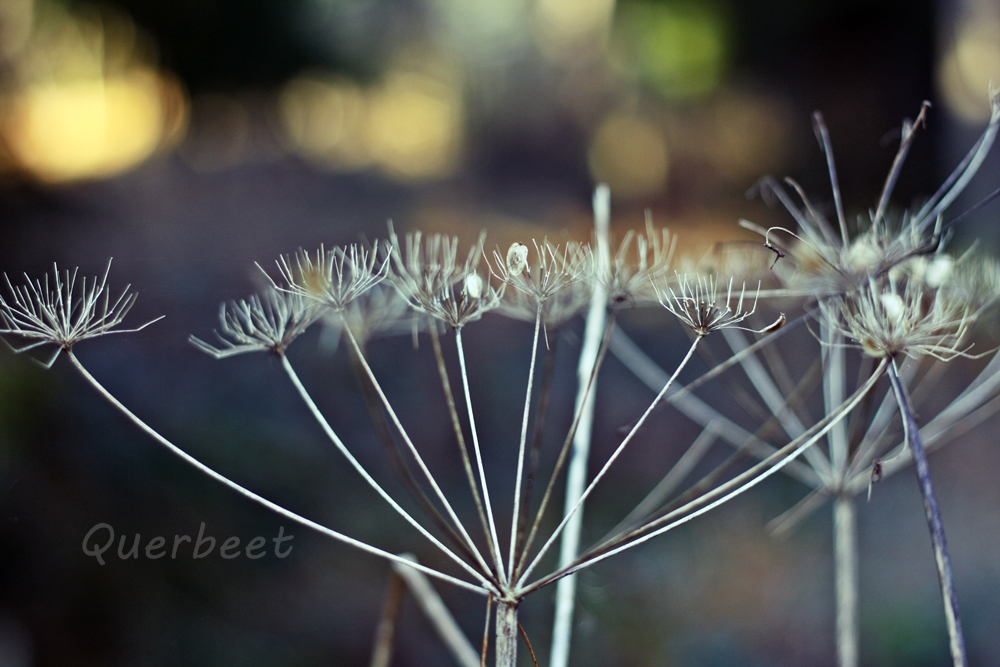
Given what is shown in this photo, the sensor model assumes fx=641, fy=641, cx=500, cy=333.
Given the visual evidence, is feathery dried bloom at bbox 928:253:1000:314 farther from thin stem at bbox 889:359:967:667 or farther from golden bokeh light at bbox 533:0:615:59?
golden bokeh light at bbox 533:0:615:59

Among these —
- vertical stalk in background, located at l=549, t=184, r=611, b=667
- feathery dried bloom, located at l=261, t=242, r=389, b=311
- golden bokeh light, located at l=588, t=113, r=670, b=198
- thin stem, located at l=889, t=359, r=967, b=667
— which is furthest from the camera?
golden bokeh light, located at l=588, t=113, r=670, b=198

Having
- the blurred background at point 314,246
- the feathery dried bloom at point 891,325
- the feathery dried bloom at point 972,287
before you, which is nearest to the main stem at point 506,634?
the feathery dried bloom at point 891,325

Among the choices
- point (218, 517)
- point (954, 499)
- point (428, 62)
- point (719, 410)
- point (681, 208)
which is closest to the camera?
point (218, 517)

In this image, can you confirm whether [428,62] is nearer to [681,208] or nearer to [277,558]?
[681,208]

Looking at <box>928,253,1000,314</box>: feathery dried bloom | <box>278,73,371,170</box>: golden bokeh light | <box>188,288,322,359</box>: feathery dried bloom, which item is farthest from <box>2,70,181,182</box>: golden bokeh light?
<box>928,253,1000,314</box>: feathery dried bloom

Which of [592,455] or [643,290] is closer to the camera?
[643,290]

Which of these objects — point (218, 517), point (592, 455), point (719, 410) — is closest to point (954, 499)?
point (719, 410)

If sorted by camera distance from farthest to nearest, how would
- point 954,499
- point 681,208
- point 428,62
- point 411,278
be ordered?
point 428,62 < point 681,208 < point 954,499 < point 411,278
